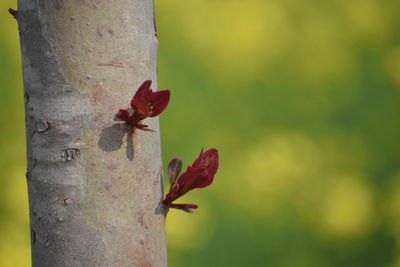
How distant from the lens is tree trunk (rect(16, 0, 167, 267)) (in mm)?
407

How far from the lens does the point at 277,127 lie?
5.17 ft

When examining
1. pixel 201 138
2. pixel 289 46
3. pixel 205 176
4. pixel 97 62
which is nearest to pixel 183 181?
pixel 205 176

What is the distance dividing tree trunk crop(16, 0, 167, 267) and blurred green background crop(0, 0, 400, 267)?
109cm

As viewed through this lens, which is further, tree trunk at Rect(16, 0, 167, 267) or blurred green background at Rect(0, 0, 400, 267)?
blurred green background at Rect(0, 0, 400, 267)

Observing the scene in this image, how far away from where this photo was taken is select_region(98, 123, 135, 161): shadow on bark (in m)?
0.41

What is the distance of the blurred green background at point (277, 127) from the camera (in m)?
1.53

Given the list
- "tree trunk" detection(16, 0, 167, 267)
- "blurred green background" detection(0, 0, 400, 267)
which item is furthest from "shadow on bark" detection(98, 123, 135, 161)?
Result: "blurred green background" detection(0, 0, 400, 267)

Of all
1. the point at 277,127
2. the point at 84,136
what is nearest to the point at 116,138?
the point at 84,136

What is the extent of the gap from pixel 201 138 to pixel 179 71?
20 centimetres

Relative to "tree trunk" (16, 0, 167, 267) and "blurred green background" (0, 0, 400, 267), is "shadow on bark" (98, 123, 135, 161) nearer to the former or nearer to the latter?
"tree trunk" (16, 0, 167, 267)

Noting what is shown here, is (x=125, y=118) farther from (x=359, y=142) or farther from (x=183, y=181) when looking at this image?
(x=359, y=142)

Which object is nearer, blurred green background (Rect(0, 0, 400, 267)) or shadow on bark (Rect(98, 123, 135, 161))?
shadow on bark (Rect(98, 123, 135, 161))

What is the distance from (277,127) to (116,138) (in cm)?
120

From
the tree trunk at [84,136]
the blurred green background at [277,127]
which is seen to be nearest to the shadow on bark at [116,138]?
the tree trunk at [84,136]
